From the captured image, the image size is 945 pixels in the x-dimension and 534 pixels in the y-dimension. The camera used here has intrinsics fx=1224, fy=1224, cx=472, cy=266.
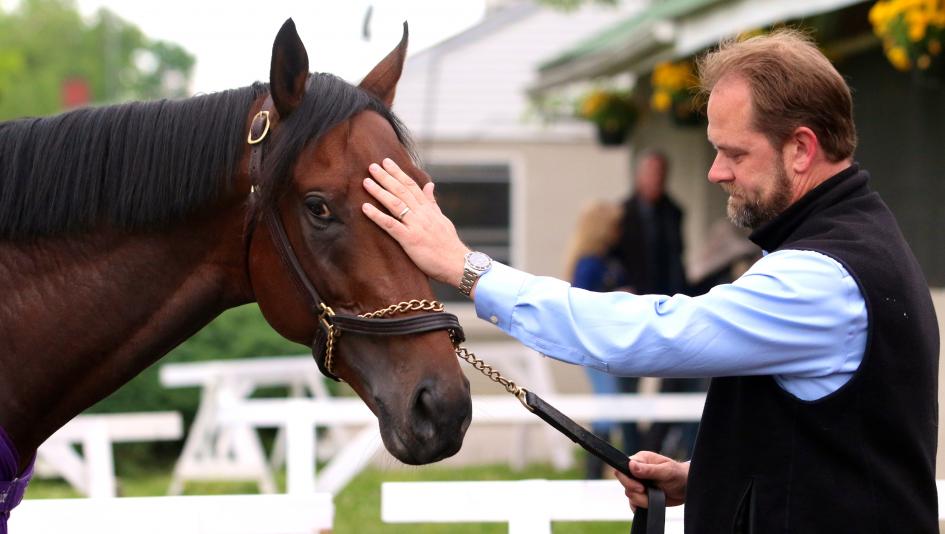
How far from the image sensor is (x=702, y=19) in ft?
24.6

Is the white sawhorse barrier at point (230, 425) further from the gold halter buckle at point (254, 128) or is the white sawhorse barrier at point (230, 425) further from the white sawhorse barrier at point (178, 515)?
the gold halter buckle at point (254, 128)

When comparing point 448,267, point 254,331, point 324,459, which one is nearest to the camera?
point 448,267

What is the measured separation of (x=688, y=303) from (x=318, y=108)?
953mm

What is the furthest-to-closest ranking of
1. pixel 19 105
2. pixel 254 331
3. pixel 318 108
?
pixel 19 105
pixel 254 331
pixel 318 108

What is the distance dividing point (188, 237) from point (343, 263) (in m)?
0.40

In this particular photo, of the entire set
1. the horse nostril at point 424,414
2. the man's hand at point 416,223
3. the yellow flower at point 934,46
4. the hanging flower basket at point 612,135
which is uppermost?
the yellow flower at point 934,46

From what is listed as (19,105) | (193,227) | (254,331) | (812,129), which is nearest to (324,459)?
(254,331)

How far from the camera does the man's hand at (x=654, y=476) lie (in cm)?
283

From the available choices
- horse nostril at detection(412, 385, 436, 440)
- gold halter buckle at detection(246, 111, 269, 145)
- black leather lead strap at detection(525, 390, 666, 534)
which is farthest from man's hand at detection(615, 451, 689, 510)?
gold halter buckle at detection(246, 111, 269, 145)

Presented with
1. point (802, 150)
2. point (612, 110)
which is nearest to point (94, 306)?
point (802, 150)

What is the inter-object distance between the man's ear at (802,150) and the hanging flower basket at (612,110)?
8.81 metres

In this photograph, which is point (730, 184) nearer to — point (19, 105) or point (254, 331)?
point (254, 331)

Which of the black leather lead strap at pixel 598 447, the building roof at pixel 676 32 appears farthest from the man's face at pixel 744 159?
the building roof at pixel 676 32

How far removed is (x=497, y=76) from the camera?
55.3ft
